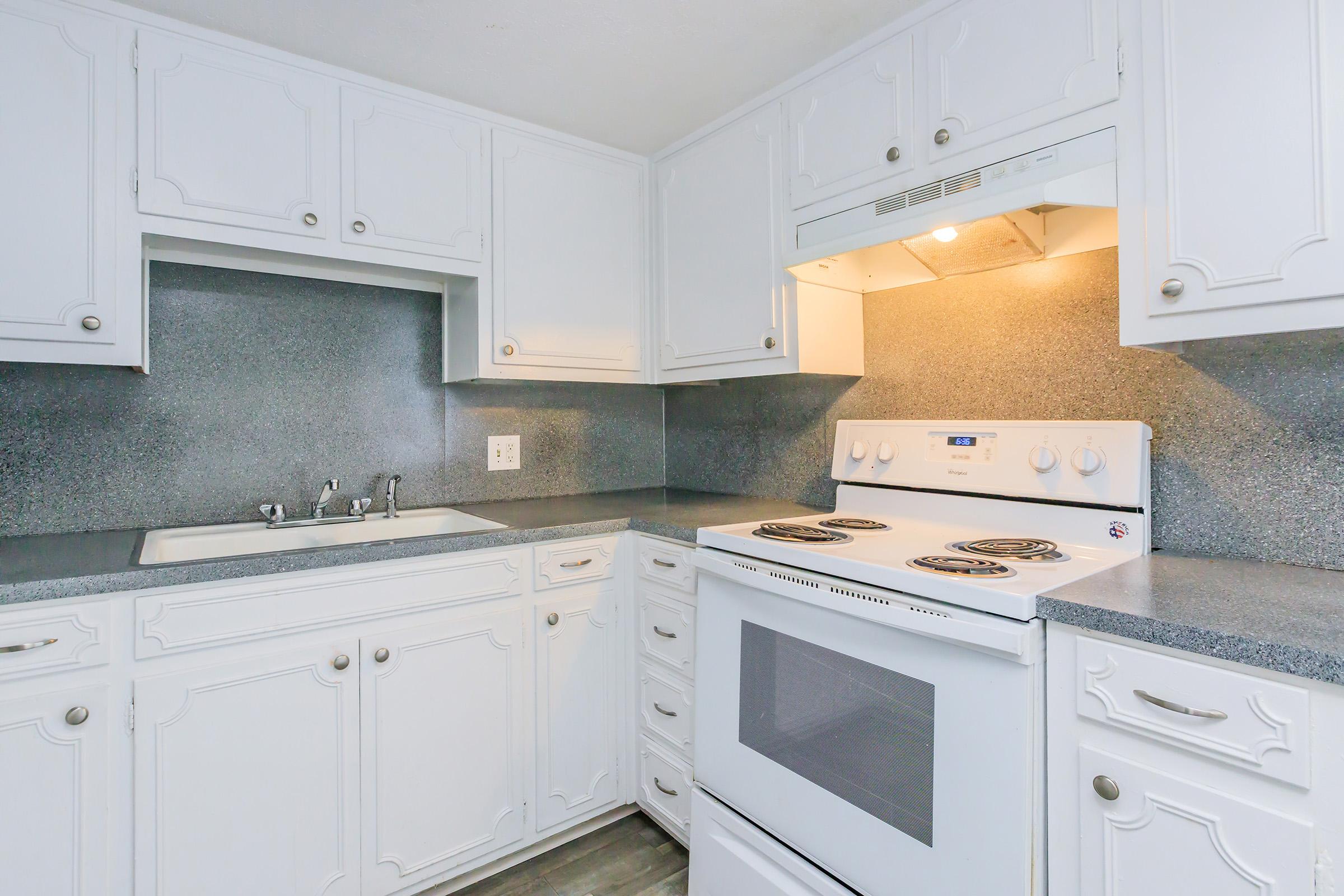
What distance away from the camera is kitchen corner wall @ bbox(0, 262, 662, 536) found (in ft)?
5.46

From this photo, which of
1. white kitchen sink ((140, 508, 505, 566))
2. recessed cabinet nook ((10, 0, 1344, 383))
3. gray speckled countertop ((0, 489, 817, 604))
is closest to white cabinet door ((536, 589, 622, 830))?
gray speckled countertop ((0, 489, 817, 604))

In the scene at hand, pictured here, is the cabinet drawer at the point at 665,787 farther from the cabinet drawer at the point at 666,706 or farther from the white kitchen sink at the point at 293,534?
the white kitchen sink at the point at 293,534

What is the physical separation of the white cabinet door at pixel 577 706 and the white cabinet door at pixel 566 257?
2.69 ft

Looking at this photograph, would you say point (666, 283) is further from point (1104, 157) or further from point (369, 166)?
point (1104, 157)

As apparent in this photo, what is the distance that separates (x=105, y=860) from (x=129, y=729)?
245 mm

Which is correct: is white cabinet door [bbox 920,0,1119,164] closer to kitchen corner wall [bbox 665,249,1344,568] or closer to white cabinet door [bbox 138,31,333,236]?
kitchen corner wall [bbox 665,249,1344,568]

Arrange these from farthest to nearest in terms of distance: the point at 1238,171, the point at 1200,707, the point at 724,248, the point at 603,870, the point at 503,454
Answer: the point at 503,454, the point at 724,248, the point at 603,870, the point at 1238,171, the point at 1200,707

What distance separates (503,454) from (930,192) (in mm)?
1613

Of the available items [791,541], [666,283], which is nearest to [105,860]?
[791,541]

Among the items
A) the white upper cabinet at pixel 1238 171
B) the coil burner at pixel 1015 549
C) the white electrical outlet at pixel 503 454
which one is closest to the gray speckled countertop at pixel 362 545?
the white electrical outlet at pixel 503 454

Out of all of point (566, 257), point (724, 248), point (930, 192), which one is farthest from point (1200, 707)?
point (566, 257)

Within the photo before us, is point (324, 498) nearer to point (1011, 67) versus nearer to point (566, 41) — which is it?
point (566, 41)

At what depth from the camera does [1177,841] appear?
0.88 m

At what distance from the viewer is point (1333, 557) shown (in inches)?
46.9
